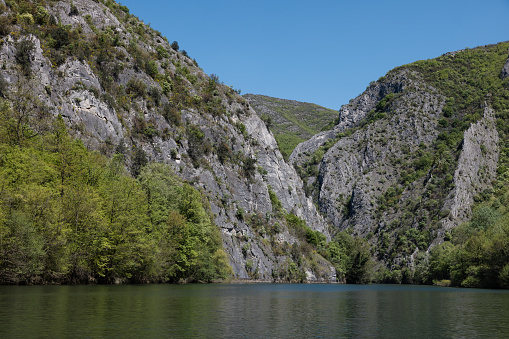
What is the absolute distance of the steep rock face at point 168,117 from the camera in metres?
81.4

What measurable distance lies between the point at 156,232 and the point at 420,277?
100 m

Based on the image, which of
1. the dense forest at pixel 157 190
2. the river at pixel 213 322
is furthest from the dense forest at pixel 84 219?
the river at pixel 213 322

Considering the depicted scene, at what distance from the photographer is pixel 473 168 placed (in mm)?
167250

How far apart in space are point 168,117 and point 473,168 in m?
127

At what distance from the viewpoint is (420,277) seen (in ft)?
441

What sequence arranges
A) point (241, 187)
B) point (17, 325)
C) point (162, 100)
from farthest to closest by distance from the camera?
point (241, 187)
point (162, 100)
point (17, 325)

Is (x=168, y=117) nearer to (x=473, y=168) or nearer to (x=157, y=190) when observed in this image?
(x=157, y=190)

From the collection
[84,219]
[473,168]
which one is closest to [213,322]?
[84,219]

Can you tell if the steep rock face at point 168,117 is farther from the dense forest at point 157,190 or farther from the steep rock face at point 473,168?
the steep rock face at point 473,168

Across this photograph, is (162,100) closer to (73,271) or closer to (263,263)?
(263,263)

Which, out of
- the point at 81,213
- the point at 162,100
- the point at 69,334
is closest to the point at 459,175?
the point at 162,100

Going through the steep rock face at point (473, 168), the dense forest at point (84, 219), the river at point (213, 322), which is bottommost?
the river at point (213, 322)

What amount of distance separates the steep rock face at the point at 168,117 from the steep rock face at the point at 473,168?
177 ft

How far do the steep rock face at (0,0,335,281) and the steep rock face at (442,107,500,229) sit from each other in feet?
177
